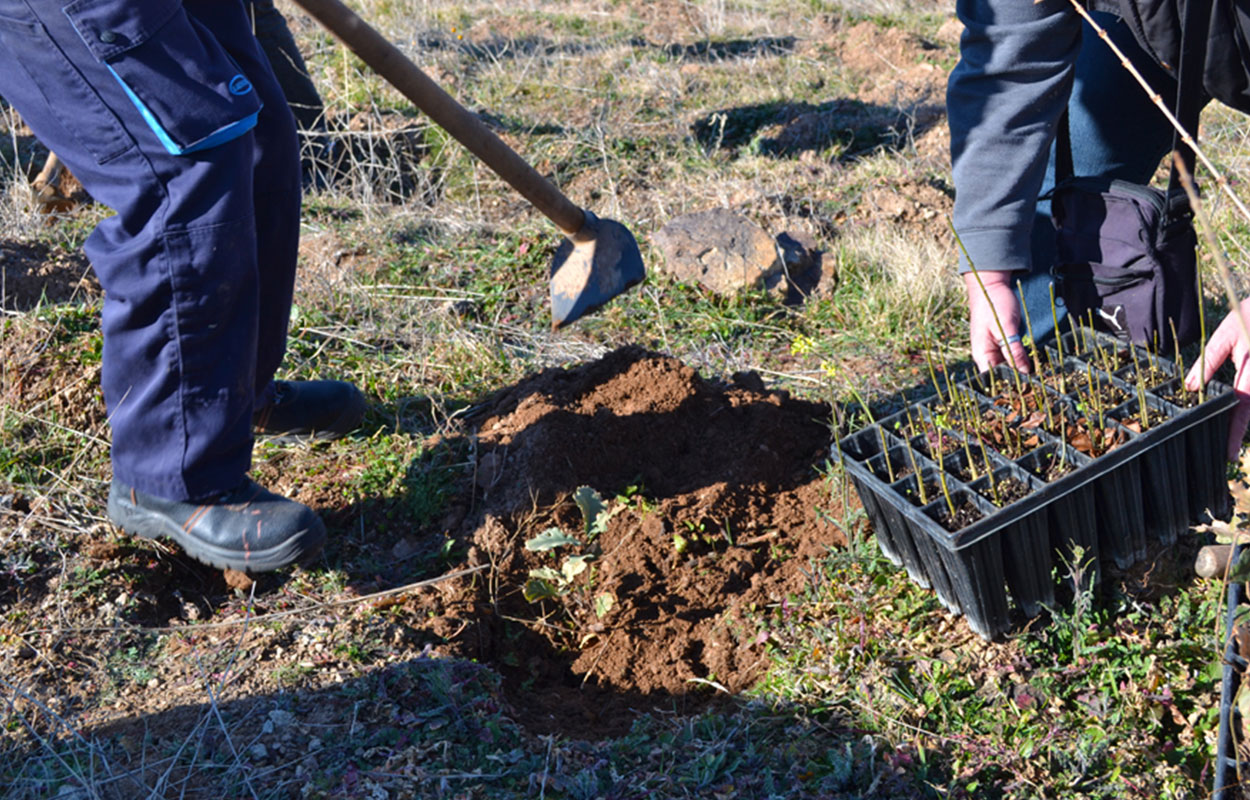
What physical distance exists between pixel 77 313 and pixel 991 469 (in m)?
2.88

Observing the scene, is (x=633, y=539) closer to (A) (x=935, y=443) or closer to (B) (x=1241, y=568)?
(A) (x=935, y=443)

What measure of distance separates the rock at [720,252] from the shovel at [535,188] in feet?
2.64

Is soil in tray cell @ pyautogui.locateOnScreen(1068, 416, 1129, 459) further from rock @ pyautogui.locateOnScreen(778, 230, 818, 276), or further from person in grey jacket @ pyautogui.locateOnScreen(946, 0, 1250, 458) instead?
rock @ pyautogui.locateOnScreen(778, 230, 818, 276)

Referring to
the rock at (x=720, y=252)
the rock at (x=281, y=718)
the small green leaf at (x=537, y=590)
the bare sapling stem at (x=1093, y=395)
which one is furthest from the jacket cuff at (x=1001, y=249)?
the rock at (x=281, y=718)

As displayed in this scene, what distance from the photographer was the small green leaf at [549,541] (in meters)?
2.38

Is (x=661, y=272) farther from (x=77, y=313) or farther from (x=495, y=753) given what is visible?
(x=495, y=753)

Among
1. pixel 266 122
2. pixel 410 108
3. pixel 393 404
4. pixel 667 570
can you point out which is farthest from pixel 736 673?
pixel 410 108

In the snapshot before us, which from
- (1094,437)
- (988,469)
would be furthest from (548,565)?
(1094,437)

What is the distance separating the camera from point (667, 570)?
95.0 inches

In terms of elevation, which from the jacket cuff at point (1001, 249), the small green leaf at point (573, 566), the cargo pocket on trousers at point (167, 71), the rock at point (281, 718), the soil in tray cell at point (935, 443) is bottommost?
the small green leaf at point (573, 566)

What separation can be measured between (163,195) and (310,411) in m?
0.86

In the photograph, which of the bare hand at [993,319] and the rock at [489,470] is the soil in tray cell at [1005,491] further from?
the rock at [489,470]

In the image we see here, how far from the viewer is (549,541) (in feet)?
7.84

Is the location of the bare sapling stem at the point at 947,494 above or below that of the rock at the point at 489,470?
above
